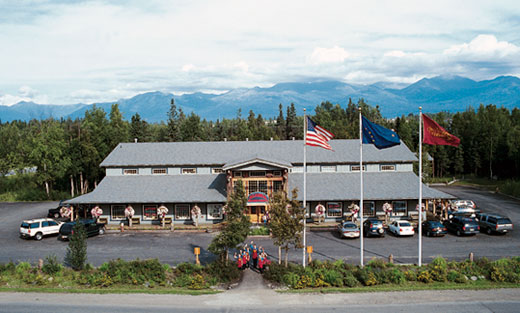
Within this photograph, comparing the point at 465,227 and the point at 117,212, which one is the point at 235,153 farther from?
the point at 465,227

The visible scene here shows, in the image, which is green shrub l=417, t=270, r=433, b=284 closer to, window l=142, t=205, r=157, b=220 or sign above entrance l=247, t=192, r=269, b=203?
sign above entrance l=247, t=192, r=269, b=203

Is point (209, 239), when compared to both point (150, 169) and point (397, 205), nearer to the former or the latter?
point (150, 169)

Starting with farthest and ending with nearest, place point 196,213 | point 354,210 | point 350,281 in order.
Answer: point 196,213, point 354,210, point 350,281

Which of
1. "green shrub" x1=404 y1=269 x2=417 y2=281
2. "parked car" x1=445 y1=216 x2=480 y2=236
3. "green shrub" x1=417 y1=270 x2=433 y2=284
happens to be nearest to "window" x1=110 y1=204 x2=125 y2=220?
"green shrub" x1=404 y1=269 x2=417 y2=281

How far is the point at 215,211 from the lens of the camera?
43.8m

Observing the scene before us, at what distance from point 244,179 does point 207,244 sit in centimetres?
988

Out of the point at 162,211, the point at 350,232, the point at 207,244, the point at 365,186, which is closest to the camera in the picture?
the point at 207,244

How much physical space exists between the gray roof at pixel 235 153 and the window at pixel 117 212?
19.6 ft

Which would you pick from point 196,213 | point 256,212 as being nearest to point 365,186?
point 256,212

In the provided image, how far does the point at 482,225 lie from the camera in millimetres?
39062

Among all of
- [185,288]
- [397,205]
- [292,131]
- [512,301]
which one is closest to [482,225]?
[397,205]


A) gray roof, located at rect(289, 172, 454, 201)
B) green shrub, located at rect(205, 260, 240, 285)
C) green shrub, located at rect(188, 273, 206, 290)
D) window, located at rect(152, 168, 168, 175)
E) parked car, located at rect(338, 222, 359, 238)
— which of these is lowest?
green shrub, located at rect(188, 273, 206, 290)

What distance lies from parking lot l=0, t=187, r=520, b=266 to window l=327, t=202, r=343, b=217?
4.78m

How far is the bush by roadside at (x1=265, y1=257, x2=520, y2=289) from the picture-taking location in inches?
967
